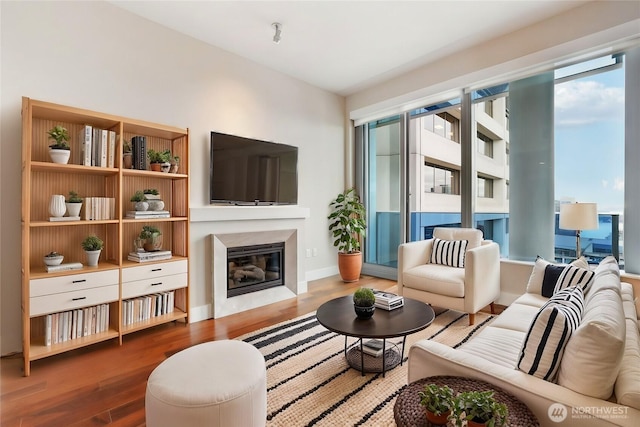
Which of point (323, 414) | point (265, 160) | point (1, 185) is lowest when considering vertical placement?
point (323, 414)

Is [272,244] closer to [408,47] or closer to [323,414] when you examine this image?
[323,414]

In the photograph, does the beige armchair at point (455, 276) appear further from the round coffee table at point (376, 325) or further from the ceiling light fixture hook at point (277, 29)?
the ceiling light fixture hook at point (277, 29)

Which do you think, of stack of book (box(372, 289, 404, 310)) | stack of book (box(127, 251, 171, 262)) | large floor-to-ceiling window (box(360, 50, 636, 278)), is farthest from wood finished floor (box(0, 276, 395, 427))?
large floor-to-ceiling window (box(360, 50, 636, 278))

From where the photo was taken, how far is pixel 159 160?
288cm

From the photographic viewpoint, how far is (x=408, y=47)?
11.8ft

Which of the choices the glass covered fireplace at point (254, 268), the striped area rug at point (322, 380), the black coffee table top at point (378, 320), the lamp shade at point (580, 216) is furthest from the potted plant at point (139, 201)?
the lamp shade at point (580, 216)

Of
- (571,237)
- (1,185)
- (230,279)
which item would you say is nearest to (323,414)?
(230,279)

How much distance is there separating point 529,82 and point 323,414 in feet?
12.1

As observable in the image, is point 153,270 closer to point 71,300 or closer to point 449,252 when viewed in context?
point 71,300

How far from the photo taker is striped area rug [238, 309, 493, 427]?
169 centimetres

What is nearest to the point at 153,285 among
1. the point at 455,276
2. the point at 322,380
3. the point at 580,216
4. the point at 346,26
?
the point at 322,380

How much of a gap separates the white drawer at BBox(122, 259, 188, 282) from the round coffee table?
4.81ft

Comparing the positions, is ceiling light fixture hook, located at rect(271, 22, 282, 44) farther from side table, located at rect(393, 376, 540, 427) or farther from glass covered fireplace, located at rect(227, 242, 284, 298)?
side table, located at rect(393, 376, 540, 427)

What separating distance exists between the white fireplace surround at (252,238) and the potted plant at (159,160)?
483 mm
